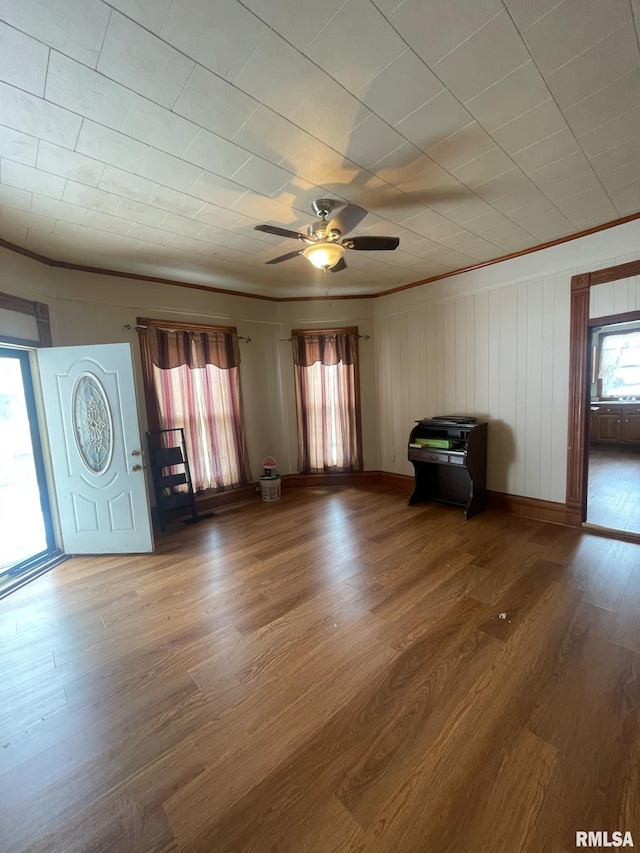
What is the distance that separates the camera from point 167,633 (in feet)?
6.86

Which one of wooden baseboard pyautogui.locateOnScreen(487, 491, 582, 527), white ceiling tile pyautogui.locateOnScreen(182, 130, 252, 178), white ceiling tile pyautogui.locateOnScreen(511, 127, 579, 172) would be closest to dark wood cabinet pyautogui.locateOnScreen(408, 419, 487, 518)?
wooden baseboard pyautogui.locateOnScreen(487, 491, 582, 527)

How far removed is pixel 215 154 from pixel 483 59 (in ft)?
4.44

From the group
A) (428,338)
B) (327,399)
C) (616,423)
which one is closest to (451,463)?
(428,338)

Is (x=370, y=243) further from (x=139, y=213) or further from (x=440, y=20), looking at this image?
(x=139, y=213)

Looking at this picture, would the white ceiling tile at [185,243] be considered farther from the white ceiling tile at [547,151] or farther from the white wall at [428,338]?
the white ceiling tile at [547,151]

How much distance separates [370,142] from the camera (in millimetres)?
1812

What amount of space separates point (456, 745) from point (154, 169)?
3.26 meters

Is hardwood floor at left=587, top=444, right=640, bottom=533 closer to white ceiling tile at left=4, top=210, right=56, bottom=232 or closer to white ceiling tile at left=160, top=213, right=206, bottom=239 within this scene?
white ceiling tile at left=160, top=213, right=206, bottom=239

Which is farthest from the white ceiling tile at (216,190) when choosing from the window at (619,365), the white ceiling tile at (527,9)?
the window at (619,365)

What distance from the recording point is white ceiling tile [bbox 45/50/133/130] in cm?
136

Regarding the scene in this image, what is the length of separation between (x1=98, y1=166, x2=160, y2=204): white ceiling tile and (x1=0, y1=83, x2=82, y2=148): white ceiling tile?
27cm

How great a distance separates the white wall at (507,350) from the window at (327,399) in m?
0.70

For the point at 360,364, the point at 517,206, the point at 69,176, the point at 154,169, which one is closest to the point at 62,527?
the point at 69,176

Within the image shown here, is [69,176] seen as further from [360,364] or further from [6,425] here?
[360,364]
